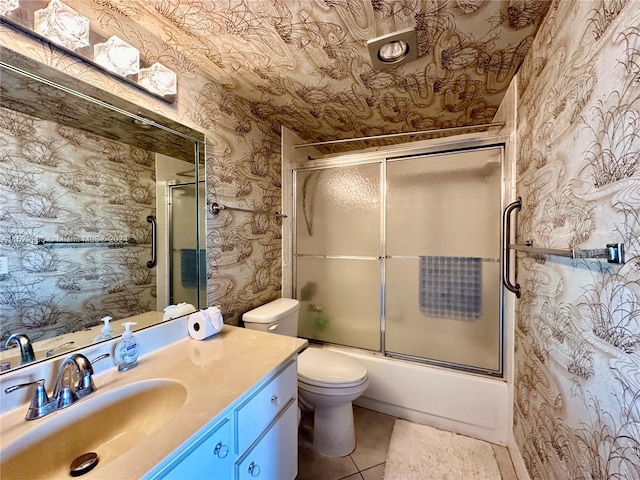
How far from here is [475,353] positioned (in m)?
1.70

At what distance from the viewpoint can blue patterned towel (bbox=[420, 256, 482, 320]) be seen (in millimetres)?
1701

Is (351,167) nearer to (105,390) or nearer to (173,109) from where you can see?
(173,109)

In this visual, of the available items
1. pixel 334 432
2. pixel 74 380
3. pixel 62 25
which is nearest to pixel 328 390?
pixel 334 432

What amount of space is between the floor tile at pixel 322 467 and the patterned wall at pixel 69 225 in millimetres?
1231

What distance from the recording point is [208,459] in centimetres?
66

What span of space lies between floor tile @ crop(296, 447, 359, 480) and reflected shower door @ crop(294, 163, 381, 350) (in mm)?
758

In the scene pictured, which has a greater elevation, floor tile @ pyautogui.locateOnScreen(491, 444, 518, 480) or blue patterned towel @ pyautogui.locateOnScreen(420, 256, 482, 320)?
blue patterned towel @ pyautogui.locateOnScreen(420, 256, 482, 320)

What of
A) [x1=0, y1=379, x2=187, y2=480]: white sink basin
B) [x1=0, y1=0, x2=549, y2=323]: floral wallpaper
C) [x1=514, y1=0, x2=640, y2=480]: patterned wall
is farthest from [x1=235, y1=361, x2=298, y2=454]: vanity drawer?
[x1=514, y1=0, x2=640, y2=480]: patterned wall

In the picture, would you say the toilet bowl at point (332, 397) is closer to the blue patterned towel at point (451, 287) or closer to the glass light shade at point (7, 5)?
the blue patterned towel at point (451, 287)

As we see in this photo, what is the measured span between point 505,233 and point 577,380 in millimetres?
727

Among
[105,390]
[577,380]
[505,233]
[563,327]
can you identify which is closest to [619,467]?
[577,380]

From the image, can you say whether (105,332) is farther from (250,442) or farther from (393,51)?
(393,51)

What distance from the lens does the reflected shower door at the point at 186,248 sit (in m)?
1.23

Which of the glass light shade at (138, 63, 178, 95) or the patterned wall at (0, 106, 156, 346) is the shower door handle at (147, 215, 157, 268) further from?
the glass light shade at (138, 63, 178, 95)
